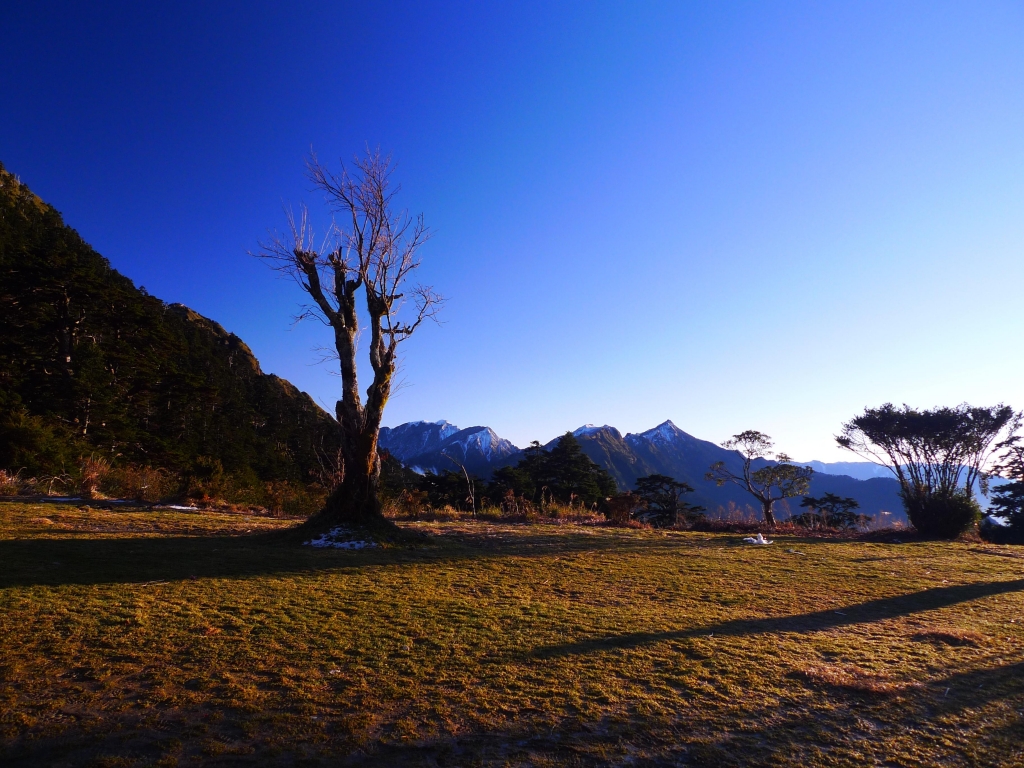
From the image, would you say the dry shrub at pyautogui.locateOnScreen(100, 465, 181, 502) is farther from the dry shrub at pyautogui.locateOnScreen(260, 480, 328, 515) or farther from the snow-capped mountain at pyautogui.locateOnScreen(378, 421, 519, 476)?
the snow-capped mountain at pyautogui.locateOnScreen(378, 421, 519, 476)

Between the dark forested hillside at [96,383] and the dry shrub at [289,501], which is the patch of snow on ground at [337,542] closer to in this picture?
the dry shrub at [289,501]

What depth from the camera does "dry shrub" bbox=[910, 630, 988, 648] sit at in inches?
154

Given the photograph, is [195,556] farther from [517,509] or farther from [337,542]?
[517,509]

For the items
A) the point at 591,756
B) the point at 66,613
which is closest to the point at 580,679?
the point at 591,756

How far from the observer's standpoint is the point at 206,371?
140 ft

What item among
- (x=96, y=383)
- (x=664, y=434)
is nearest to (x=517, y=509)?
(x=96, y=383)

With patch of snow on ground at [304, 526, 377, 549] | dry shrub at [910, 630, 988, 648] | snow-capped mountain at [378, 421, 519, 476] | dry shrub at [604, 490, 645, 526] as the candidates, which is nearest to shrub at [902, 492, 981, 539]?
dry shrub at [604, 490, 645, 526]

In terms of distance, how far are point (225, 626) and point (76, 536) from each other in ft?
14.8

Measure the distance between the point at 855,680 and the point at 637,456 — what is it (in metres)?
134

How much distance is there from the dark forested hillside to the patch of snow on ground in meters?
9.03

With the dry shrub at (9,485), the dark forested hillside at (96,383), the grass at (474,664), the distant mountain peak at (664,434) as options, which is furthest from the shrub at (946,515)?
the distant mountain peak at (664,434)

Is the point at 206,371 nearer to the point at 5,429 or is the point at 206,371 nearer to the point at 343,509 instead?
the point at 5,429

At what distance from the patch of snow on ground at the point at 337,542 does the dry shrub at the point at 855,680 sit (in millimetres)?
5827

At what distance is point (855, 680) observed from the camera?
305 centimetres
